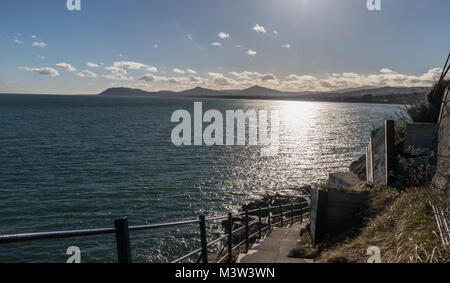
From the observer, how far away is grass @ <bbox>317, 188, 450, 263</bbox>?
4746mm

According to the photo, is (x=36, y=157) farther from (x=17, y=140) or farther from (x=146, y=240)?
(x=146, y=240)

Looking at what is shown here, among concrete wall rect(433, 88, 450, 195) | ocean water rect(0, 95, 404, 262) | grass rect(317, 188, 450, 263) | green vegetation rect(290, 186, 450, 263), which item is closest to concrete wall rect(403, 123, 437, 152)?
concrete wall rect(433, 88, 450, 195)

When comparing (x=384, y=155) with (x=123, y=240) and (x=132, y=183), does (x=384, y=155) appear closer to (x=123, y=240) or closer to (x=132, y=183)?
(x=123, y=240)

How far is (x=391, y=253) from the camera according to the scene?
5.24 m

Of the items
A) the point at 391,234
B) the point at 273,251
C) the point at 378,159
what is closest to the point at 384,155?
the point at 378,159

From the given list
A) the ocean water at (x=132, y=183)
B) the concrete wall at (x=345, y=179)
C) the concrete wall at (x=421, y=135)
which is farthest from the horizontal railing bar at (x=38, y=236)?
the ocean water at (x=132, y=183)

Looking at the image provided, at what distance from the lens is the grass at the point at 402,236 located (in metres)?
4.75

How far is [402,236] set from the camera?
561 centimetres

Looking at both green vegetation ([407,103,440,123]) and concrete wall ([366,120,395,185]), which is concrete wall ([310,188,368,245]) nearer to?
concrete wall ([366,120,395,185])

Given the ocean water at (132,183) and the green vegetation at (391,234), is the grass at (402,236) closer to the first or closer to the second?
the green vegetation at (391,234)

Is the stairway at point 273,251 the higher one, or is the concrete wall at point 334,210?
the concrete wall at point 334,210

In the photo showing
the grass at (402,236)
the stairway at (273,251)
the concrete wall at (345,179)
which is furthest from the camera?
the concrete wall at (345,179)
